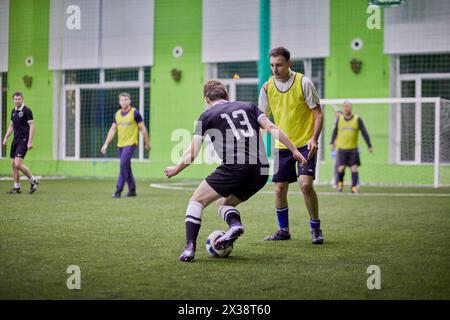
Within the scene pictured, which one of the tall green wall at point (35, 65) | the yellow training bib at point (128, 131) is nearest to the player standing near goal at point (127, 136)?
the yellow training bib at point (128, 131)

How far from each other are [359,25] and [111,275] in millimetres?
15473

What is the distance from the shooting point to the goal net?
1809cm

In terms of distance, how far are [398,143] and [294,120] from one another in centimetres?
1239

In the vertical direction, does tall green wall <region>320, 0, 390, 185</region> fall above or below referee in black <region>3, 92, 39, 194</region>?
above

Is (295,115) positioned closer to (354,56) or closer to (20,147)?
(20,147)

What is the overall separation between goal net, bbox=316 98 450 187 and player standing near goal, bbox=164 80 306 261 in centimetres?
1215

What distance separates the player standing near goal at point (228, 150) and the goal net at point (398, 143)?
1215 centimetres

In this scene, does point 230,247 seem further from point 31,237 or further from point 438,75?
point 438,75

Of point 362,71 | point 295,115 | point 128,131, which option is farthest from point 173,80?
point 295,115

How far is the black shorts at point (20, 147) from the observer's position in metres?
13.9

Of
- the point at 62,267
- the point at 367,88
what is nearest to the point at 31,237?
the point at 62,267

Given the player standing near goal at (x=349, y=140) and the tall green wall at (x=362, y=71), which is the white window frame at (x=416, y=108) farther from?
the player standing near goal at (x=349, y=140)

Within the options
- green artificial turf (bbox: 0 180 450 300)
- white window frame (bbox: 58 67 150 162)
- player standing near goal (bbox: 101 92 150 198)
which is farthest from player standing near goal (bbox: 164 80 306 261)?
white window frame (bbox: 58 67 150 162)

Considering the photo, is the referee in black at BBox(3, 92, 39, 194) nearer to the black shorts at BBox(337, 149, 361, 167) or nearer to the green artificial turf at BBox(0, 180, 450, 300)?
the green artificial turf at BBox(0, 180, 450, 300)
